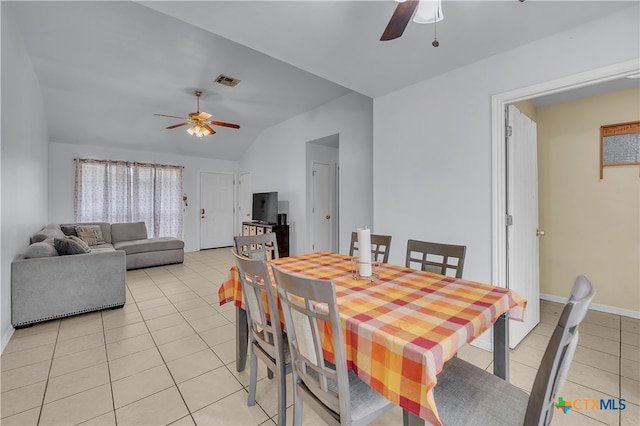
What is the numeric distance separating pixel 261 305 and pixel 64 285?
9.03ft

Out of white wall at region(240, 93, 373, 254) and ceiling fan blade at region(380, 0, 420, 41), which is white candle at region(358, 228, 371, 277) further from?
white wall at region(240, 93, 373, 254)

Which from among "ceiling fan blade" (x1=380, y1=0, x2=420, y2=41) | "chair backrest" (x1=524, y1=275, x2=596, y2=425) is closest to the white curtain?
"ceiling fan blade" (x1=380, y1=0, x2=420, y2=41)

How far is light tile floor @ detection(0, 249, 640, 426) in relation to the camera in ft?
5.29

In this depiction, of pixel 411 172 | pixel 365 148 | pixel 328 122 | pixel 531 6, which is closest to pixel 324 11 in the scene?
pixel 531 6

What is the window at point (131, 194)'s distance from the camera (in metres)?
5.64

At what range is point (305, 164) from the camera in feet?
17.2

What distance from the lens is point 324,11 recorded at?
181 centimetres

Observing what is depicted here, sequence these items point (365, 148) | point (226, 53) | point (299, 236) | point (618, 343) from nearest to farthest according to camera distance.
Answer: point (618, 343) → point (226, 53) → point (365, 148) → point (299, 236)

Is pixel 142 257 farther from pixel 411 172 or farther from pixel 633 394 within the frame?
pixel 633 394

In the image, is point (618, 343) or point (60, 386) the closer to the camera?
A: point (60, 386)

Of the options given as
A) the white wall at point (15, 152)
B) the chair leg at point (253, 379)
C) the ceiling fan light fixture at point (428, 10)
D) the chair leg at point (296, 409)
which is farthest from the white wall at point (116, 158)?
the ceiling fan light fixture at point (428, 10)

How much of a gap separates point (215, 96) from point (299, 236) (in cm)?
280

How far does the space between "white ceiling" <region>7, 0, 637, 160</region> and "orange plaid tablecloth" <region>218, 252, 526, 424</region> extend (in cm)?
172

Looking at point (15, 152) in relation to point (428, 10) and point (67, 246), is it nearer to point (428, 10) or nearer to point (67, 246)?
point (67, 246)
